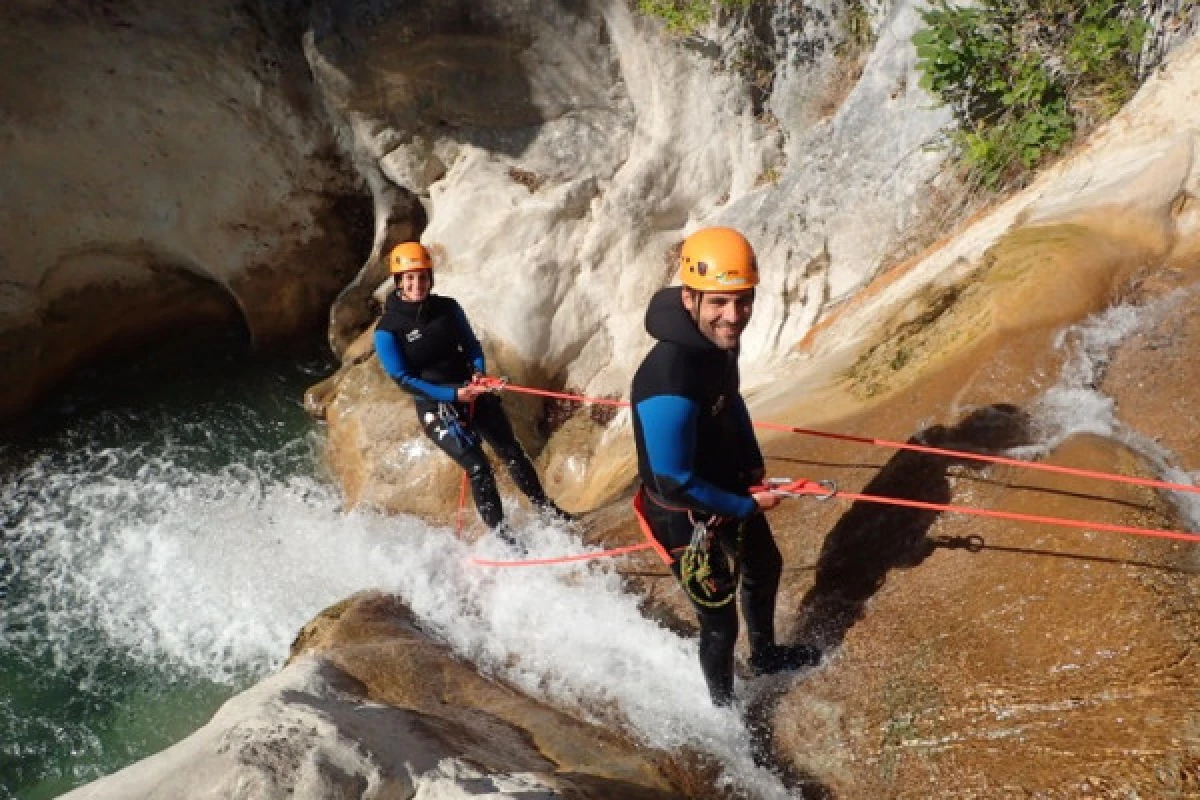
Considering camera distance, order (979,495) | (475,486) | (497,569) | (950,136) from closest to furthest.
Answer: (979,495) < (497,569) < (475,486) < (950,136)

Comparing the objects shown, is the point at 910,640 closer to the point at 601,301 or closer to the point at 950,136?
the point at 950,136

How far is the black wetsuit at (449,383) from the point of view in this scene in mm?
5611

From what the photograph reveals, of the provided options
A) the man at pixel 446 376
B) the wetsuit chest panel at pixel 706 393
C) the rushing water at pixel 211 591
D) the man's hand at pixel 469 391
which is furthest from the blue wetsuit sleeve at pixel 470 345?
the wetsuit chest panel at pixel 706 393

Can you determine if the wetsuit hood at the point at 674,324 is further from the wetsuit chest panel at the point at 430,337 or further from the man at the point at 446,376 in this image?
the wetsuit chest panel at the point at 430,337

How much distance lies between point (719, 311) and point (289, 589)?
5.32 metres

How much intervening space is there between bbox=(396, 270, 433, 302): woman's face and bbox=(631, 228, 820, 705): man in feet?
8.50

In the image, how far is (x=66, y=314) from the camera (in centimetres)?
1038

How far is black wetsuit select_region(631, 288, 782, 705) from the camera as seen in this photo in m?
2.92

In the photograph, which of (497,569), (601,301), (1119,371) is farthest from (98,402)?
(1119,371)

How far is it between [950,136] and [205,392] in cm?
870

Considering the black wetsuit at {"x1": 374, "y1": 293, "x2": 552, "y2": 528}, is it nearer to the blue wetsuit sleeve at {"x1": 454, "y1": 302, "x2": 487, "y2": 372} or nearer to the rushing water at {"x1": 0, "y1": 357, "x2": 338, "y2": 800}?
the blue wetsuit sleeve at {"x1": 454, "y1": 302, "x2": 487, "y2": 372}

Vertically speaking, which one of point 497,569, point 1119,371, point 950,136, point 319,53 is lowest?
point 497,569

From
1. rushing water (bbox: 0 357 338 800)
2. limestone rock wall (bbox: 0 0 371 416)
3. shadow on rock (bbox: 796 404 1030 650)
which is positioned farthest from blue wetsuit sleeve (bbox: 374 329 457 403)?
limestone rock wall (bbox: 0 0 371 416)

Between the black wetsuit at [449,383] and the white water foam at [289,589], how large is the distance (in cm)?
46
